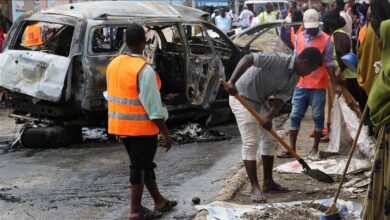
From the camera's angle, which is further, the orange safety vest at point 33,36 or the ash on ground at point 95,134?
the ash on ground at point 95,134

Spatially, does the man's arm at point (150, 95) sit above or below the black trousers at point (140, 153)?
above

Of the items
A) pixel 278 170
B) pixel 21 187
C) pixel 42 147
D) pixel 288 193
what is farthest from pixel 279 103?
pixel 42 147

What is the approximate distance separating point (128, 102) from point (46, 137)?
3926mm

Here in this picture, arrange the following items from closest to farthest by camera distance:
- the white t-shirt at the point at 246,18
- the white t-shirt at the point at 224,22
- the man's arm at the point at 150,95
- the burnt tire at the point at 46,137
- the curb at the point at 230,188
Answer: the man's arm at the point at 150,95 → the curb at the point at 230,188 → the burnt tire at the point at 46,137 → the white t-shirt at the point at 224,22 → the white t-shirt at the point at 246,18

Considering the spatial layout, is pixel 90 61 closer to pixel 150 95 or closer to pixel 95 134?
pixel 95 134

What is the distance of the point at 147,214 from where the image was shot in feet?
17.8

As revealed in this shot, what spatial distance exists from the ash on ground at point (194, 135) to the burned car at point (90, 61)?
0.25 m

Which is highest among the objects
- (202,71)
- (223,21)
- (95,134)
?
(202,71)

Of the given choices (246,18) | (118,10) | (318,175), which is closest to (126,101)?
(318,175)

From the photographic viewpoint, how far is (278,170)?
6.86 meters

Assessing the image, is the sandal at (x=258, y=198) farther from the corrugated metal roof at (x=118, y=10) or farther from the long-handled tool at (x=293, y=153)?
the corrugated metal roof at (x=118, y=10)

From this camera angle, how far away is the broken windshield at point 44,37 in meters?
9.18

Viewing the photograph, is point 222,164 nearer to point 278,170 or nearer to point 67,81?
point 278,170

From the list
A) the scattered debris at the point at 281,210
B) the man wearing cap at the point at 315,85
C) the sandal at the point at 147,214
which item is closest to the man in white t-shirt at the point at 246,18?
the man wearing cap at the point at 315,85
